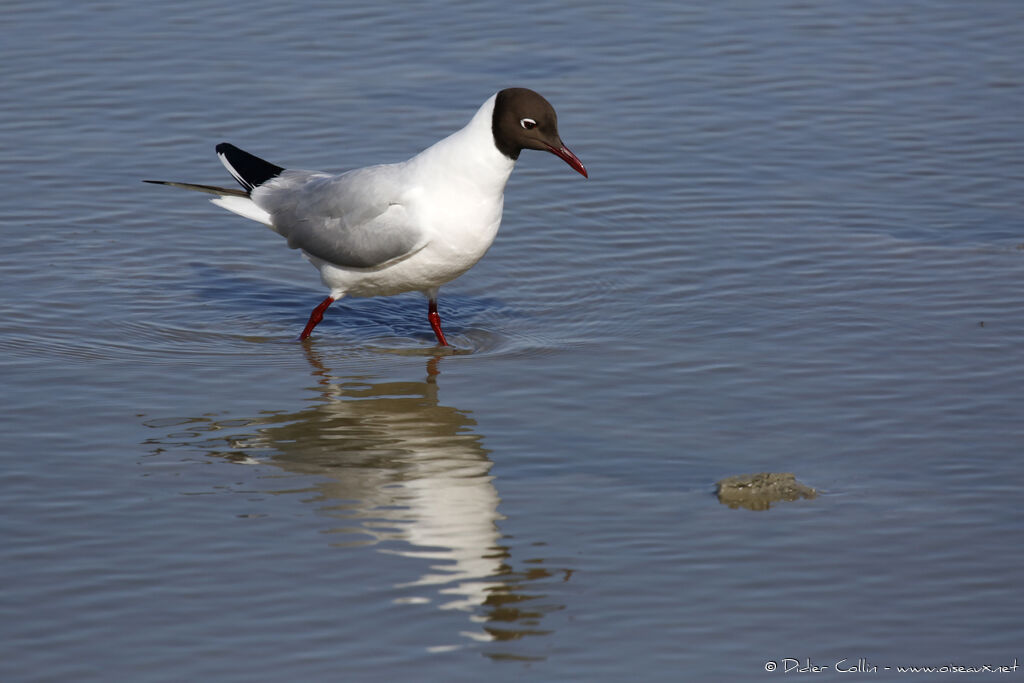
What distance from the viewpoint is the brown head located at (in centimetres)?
817

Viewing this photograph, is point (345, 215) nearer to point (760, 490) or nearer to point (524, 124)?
point (524, 124)

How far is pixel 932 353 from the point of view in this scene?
8.30m

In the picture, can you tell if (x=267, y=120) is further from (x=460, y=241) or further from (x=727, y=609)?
(x=727, y=609)

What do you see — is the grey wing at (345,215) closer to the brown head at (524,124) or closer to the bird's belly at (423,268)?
the bird's belly at (423,268)

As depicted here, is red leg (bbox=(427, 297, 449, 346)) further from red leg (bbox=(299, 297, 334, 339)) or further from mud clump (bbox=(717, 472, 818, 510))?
mud clump (bbox=(717, 472, 818, 510))

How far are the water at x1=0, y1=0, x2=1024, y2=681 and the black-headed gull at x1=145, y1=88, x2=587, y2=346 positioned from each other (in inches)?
18.9

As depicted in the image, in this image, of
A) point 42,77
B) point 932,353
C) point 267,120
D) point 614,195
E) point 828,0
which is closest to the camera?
point 932,353

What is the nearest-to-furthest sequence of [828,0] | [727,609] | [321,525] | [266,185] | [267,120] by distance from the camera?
[727,609] < [321,525] < [266,185] < [267,120] < [828,0]

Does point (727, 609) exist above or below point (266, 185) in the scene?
below

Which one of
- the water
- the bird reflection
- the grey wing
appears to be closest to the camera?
the water

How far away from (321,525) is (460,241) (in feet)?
8.25

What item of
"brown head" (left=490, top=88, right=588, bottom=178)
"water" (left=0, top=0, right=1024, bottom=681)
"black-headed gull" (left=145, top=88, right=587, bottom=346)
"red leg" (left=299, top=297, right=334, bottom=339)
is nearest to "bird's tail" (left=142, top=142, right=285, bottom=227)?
"black-headed gull" (left=145, top=88, right=587, bottom=346)

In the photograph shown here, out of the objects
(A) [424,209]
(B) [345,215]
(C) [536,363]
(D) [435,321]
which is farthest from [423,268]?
(C) [536,363]

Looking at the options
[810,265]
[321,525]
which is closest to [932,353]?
[810,265]
